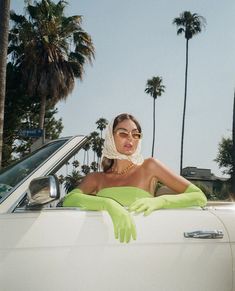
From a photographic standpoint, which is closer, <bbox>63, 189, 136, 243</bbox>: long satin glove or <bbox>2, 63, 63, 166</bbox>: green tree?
<bbox>63, 189, 136, 243</bbox>: long satin glove

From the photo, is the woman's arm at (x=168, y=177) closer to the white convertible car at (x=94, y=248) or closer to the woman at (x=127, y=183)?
the woman at (x=127, y=183)

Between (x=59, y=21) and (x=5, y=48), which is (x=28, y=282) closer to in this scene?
(x=5, y=48)

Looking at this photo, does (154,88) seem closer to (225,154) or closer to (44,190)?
(225,154)

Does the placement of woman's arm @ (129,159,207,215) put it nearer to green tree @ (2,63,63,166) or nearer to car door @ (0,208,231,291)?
car door @ (0,208,231,291)

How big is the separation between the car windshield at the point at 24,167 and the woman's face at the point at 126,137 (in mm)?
502

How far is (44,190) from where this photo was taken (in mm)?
2100

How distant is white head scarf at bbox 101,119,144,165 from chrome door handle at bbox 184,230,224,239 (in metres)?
0.72

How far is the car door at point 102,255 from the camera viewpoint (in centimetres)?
217

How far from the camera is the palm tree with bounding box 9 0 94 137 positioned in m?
22.0

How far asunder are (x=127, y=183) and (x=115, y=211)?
56cm

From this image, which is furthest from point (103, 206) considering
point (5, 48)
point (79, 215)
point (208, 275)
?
point (5, 48)

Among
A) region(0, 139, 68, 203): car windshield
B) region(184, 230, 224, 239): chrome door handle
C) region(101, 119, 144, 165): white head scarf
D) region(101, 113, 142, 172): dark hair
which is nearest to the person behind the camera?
region(184, 230, 224, 239): chrome door handle

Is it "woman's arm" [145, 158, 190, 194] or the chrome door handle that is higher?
"woman's arm" [145, 158, 190, 194]

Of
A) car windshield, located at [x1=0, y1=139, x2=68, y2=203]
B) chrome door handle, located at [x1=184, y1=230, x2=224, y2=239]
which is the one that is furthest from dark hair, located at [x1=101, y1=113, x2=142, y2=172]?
chrome door handle, located at [x1=184, y1=230, x2=224, y2=239]
